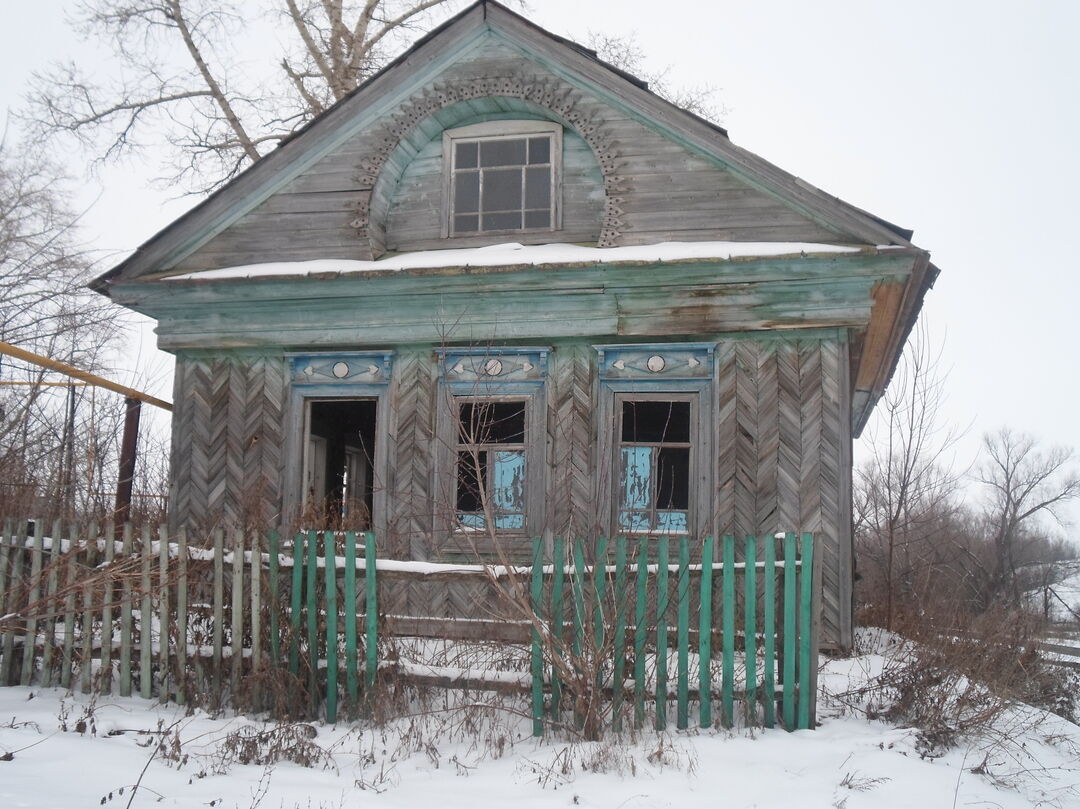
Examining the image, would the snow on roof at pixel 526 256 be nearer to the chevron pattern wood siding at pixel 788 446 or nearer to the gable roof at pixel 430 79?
the gable roof at pixel 430 79

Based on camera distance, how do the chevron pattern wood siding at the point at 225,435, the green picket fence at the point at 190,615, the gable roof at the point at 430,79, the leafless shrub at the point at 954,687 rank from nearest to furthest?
1. the leafless shrub at the point at 954,687
2. the green picket fence at the point at 190,615
3. the gable roof at the point at 430,79
4. the chevron pattern wood siding at the point at 225,435

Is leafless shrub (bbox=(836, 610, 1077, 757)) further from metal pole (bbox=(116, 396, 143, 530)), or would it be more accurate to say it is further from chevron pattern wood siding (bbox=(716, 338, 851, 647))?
metal pole (bbox=(116, 396, 143, 530))

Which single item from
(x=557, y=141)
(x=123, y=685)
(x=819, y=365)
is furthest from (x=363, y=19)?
(x=123, y=685)

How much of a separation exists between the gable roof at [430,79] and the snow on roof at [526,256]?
46 cm

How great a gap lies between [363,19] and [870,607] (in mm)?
15665

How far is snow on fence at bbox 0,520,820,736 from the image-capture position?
19.6 ft

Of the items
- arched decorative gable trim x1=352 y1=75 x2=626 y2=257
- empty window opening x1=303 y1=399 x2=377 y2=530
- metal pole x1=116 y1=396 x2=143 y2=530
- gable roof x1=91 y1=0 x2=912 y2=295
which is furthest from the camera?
empty window opening x1=303 y1=399 x2=377 y2=530

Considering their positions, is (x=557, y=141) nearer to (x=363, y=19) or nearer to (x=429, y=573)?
(x=429, y=573)

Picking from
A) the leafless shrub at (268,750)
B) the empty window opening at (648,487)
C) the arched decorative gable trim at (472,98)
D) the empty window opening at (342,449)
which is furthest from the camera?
the empty window opening at (342,449)

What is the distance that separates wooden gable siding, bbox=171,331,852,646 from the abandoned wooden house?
23 mm

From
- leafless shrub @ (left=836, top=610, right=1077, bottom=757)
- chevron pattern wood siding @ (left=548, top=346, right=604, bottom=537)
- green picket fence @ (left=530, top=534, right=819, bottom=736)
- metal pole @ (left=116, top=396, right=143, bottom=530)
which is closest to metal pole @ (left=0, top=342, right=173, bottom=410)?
metal pole @ (left=116, top=396, right=143, bottom=530)

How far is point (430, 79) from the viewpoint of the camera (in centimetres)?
1067

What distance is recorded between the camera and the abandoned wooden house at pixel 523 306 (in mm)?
9266

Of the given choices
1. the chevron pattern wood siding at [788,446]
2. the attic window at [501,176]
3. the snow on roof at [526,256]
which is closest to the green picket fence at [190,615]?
the snow on roof at [526,256]
